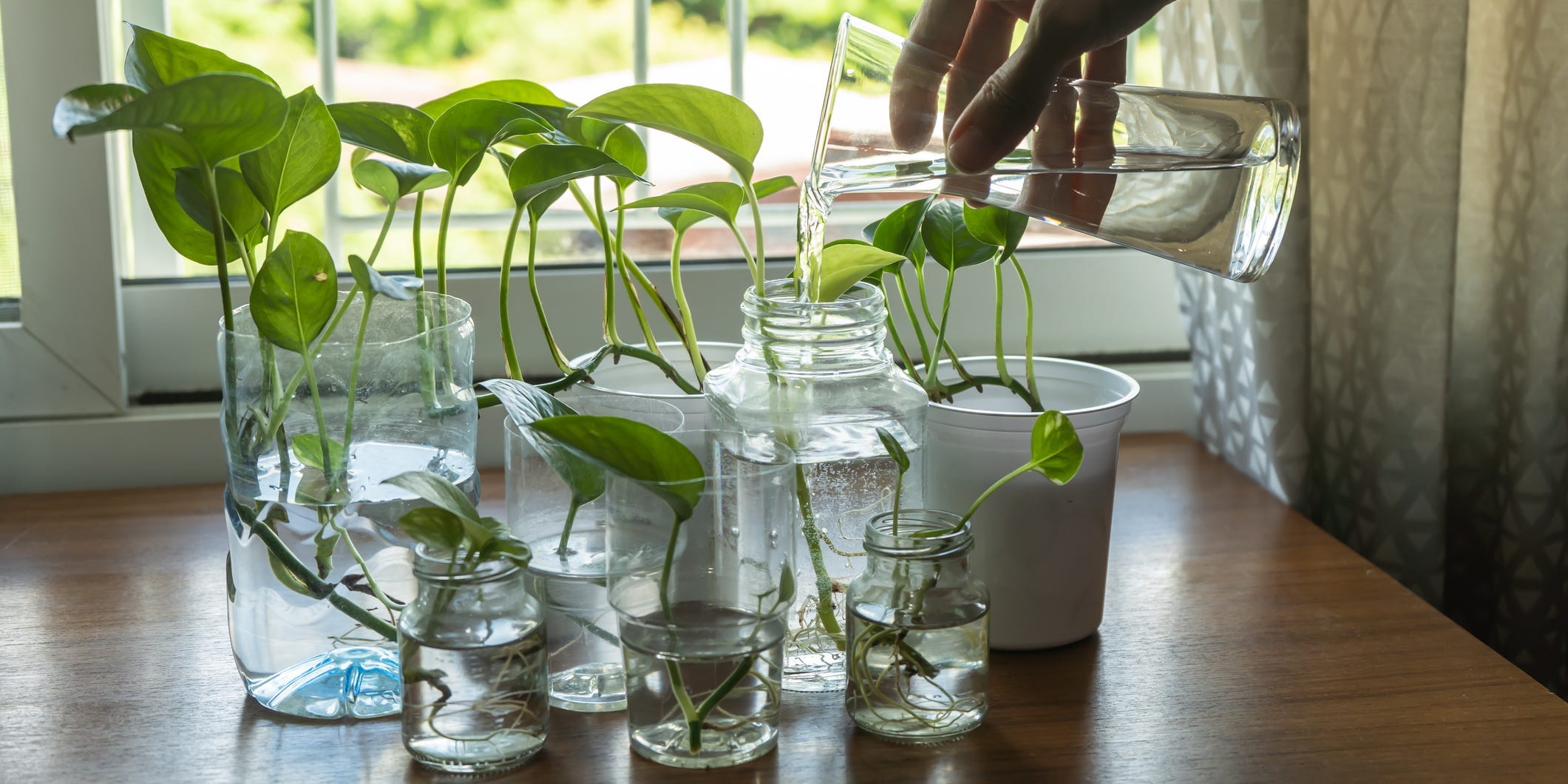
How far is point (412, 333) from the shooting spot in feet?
2.13

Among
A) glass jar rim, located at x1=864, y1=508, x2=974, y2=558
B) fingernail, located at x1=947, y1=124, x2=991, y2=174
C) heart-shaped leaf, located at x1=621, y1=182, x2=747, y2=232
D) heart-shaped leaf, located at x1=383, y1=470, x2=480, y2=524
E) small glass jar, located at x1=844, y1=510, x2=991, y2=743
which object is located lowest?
small glass jar, located at x1=844, y1=510, x2=991, y2=743

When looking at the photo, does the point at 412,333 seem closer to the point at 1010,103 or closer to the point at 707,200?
the point at 707,200

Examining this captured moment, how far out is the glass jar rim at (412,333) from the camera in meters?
0.59

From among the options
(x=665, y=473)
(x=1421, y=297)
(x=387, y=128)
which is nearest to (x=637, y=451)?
(x=665, y=473)

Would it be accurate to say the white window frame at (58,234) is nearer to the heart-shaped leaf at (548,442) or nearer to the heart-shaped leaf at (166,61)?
the heart-shaped leaf at (166,61)

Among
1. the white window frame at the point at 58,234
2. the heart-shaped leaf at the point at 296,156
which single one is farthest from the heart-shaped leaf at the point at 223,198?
the white window frame at the point at 58,234

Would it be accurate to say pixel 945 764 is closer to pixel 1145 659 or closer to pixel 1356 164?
pixel 1145 659

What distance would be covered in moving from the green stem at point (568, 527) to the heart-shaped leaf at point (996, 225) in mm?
278

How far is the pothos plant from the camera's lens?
0.54 meters

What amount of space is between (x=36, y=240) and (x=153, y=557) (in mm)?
302

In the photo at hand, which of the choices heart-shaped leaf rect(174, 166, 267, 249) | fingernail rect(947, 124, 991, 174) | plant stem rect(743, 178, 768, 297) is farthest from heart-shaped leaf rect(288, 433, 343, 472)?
fingernail rect(947, 124, 991, 174)

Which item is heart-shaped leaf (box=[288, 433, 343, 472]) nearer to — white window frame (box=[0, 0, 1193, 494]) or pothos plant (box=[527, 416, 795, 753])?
pothos plant (box=[527, 416, 795, 753])

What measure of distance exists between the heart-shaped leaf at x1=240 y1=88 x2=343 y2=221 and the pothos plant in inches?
6.4

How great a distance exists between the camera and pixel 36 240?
99 cm
